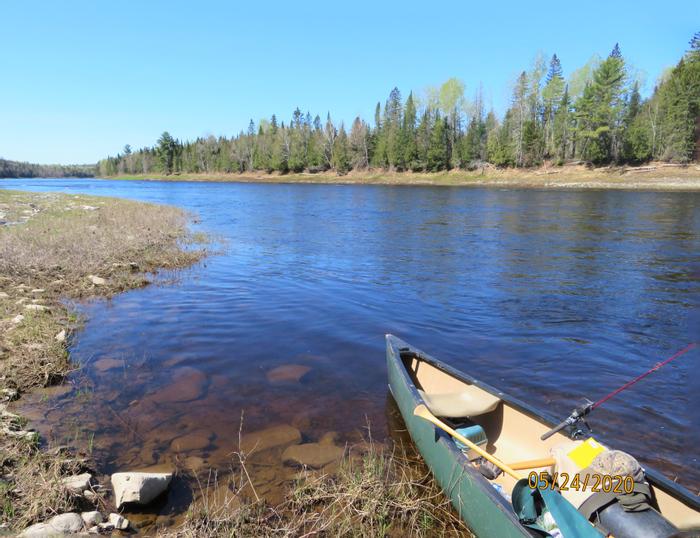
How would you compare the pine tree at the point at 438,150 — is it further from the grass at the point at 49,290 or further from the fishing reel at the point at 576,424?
the fishing reel at the point at 576,424

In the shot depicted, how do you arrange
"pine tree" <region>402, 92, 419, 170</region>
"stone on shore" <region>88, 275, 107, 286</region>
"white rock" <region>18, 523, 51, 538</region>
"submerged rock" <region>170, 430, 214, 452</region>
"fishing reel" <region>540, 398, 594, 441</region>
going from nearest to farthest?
"white rock" <region>18, 523, 51, 538</region>
"fishing reel" <region>540, 398, 594, 441</region>
"submerged rock" <region>170, 430, 214, 452</region>
"stone on shore" <region>88, 275, 107, 286</region>
"pine tree" <region>402, 92, 419, 170</region>

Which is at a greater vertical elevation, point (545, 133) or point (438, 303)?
point (545, 133)

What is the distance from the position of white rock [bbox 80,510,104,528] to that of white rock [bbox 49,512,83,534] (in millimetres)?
78

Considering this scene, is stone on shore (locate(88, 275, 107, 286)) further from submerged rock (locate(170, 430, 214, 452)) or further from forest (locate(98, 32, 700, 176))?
forest (locate(98, 32, 700, 176))

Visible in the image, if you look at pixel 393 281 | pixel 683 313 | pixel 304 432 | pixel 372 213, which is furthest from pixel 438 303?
pixel 372 213

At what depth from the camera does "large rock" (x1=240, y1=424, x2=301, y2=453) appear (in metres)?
6.12

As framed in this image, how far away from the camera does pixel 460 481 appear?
15.0 ft

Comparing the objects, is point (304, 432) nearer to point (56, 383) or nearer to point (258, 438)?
point (258, 438)

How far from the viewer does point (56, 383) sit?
735 centimetres

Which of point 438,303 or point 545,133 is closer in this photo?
point 438,303

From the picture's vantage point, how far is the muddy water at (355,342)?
6.46 m

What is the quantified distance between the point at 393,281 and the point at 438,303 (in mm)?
2884

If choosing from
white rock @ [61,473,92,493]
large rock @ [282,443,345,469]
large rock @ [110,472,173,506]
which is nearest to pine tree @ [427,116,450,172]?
large rock @ [282,443,345,469]
